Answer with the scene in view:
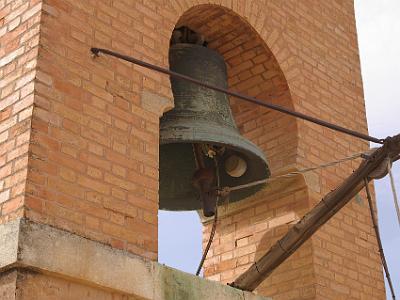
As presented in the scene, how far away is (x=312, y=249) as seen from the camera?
5.59 m

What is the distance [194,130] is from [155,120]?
0.36 meters

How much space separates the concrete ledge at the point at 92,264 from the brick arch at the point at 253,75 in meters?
1.59

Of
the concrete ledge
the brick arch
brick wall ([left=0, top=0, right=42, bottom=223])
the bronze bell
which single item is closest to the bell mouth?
the bronze bell

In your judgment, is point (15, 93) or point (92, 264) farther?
point (15, 93)

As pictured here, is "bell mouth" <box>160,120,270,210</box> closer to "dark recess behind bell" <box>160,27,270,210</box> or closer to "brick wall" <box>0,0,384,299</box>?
"dark recess behind bell" <box>160,27,270,210</box>

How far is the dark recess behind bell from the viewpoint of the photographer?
16.8 ft

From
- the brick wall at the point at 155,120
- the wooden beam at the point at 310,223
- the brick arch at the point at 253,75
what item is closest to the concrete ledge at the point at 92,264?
the brick wall at the point at 155,120

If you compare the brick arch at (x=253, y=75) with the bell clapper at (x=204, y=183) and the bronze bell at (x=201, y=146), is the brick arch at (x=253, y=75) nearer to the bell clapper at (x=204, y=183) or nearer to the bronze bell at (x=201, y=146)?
the bronze bell at (x=201, y=146)

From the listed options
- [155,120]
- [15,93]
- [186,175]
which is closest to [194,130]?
[155,120]

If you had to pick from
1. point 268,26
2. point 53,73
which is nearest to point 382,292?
point 268,26

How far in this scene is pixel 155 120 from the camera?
478 centimetres

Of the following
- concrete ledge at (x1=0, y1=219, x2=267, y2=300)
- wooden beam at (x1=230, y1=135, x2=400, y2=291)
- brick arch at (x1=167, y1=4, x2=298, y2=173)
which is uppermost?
brick arch at (x1=167, y1=4, x2=298, y2=173)

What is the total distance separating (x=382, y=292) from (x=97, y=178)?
2.53 m

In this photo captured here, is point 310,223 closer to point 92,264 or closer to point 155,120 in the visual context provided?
point 155,120
